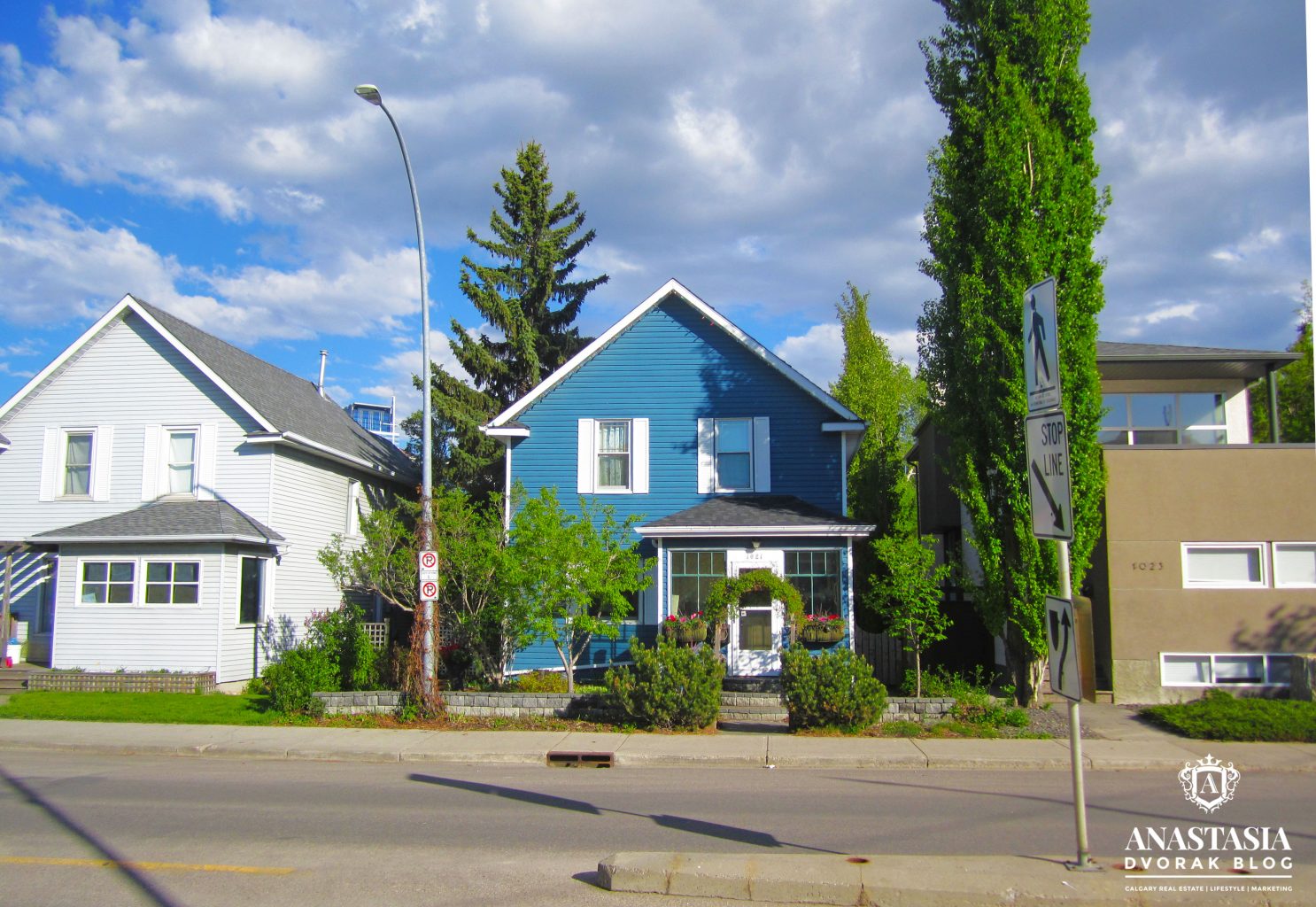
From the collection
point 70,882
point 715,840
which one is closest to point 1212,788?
point 715,840

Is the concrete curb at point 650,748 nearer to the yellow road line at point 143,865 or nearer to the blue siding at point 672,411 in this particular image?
the yellow road line at point 143,865

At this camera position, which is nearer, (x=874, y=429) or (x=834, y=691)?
(x=834, y=691)

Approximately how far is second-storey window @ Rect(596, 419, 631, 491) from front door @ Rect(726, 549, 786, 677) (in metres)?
4.13

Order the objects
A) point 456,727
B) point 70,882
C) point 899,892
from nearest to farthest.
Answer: point 899,892 < point 70,882 < point 456,727

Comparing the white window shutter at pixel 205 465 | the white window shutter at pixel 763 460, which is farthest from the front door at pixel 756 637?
the white window shutter at pixel 205 465

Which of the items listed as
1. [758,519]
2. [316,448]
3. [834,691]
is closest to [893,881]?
[834,691]

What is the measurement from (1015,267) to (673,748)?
9.06 metres

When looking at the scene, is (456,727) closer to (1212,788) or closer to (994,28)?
(1212,788)

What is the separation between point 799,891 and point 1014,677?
1017cm

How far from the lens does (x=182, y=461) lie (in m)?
21.7

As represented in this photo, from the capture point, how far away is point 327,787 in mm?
10812

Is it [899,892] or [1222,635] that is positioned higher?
[1222,635]

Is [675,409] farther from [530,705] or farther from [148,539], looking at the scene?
[148,539]

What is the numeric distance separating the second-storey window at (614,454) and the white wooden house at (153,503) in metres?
6.91
